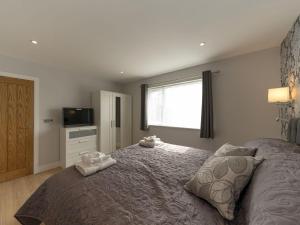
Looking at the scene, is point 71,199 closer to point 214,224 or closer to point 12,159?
point 214,224

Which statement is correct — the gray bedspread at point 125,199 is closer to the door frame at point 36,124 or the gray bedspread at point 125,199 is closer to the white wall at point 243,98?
the white wall at point 243,98

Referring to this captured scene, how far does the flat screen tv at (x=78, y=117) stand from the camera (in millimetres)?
3473

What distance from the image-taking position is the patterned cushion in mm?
932

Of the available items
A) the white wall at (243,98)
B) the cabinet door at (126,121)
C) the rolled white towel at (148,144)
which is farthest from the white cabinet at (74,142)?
the white wall at (243,98)

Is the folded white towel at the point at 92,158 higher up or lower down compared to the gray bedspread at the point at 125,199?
higher up

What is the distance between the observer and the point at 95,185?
4.02 ft

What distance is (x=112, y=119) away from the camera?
4258 mm

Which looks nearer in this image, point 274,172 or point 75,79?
point 274,172

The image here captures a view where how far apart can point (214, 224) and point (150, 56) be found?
254cm

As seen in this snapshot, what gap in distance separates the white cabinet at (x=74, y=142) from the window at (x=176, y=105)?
166cm

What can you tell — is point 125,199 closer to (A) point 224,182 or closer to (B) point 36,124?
(A) point 224,182

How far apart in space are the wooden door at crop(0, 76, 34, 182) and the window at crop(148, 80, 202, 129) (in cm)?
279

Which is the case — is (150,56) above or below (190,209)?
above

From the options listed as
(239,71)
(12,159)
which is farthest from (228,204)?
(12,159)
